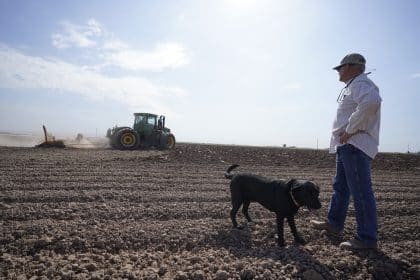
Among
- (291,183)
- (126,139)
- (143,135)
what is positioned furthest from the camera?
(143,135)

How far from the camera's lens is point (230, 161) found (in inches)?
595

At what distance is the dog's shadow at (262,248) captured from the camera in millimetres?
3446

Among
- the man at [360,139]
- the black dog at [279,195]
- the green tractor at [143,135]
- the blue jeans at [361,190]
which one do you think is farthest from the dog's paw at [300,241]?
the green tractor at [143,135]

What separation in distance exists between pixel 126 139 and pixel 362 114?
16.0 meters

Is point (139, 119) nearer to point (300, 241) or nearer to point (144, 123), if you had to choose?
point (144, 123)

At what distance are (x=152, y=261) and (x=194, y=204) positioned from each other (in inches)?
96.3

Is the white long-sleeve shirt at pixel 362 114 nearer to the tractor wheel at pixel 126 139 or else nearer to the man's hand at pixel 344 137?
the man's hand at pixel 344 137

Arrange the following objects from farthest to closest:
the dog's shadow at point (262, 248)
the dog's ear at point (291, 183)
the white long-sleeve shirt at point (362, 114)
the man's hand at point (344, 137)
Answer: the dog's ear at point (291, 183), the man's hand at point (344, 137), the white long-sleeve shirt at point (362, 114), the dog's shadow at point (262, 248)

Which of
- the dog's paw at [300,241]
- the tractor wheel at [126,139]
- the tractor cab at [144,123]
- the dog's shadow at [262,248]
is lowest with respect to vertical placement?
the dog's shadow at [262,248]

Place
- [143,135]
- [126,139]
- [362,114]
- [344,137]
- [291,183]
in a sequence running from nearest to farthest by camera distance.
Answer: [362,114] → [344,137] → [291,183] → [126,139] → [143,135]

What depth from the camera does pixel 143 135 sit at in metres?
20.1

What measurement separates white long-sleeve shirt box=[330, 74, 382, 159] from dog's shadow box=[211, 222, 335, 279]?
4.52ft

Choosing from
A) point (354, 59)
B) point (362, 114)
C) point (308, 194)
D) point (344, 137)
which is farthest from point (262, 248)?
point (354, 59)

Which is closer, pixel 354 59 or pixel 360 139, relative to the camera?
pixel 360 139
